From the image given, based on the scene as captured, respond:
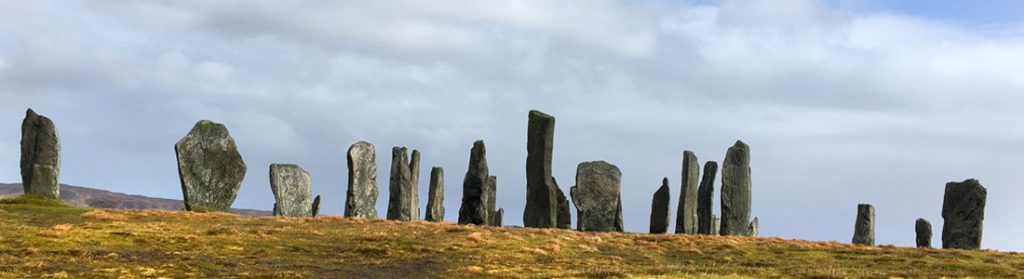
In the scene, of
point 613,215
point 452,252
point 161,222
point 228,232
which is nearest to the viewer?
point 452,252

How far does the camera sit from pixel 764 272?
3148 centimetres

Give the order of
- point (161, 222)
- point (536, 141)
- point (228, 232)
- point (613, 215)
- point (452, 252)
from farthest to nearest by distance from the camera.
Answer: point (613, 215), point (536, 141), point (161, 222), point (228, 232), point (452, 252)

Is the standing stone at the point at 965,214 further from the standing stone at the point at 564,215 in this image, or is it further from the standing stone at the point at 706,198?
the standing stone at the point at 564,215

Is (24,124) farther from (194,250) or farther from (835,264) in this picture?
(835,264)

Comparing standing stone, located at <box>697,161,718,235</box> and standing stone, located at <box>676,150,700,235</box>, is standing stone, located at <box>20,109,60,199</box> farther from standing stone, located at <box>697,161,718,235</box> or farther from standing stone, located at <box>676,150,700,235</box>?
standing stone, located at <box>697,161,718,235</box>

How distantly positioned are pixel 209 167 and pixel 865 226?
3266cm

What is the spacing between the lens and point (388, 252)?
35000 millimetres

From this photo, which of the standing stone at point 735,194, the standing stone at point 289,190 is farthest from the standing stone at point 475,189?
the standing stone at point 289,190

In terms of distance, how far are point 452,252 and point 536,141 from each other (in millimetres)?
17215

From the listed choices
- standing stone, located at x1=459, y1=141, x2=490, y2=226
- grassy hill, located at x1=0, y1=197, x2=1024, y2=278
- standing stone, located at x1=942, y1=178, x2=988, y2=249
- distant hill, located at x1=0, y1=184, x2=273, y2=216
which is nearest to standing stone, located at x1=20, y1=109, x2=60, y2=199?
grassy hill, located at x1=0, y1=197, x2=1024, y2=278

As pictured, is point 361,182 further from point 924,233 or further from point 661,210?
point 924,233

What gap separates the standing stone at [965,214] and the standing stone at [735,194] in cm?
927

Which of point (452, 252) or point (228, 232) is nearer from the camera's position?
point (452, 252)

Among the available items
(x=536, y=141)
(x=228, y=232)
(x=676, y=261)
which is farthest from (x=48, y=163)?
(x=676, y=261)
